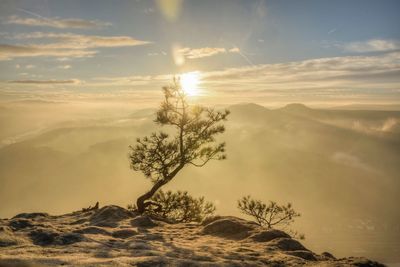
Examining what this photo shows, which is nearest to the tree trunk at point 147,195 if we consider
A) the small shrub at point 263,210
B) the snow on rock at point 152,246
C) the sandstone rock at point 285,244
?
the snow on rock at point 152,246

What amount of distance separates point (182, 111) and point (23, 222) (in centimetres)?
1503

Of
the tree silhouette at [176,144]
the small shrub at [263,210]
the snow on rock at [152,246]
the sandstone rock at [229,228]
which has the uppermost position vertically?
the tree silhouette at [176,144]

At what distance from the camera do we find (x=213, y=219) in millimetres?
27625

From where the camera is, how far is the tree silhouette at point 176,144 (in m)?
32.7

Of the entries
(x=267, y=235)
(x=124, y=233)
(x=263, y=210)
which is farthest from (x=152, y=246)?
(x=263, y=210)

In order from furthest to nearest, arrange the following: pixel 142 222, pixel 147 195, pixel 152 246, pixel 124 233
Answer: pixel 147 195
pixel 142 222
pixel 124 233
pixel 152 246

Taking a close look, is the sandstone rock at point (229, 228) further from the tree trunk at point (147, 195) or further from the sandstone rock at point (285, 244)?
the tree trunk at point (147, 195)

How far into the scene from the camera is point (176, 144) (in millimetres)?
34656

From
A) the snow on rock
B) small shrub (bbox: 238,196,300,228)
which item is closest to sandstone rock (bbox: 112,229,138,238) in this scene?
the snow on rock

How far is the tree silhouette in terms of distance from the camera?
32719mm

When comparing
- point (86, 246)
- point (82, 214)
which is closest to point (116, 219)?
point (82, 214)

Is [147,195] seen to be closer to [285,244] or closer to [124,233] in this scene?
[124,233]

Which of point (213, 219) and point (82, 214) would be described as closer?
point (213, 219)

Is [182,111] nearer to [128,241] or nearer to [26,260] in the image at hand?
[128,241]
